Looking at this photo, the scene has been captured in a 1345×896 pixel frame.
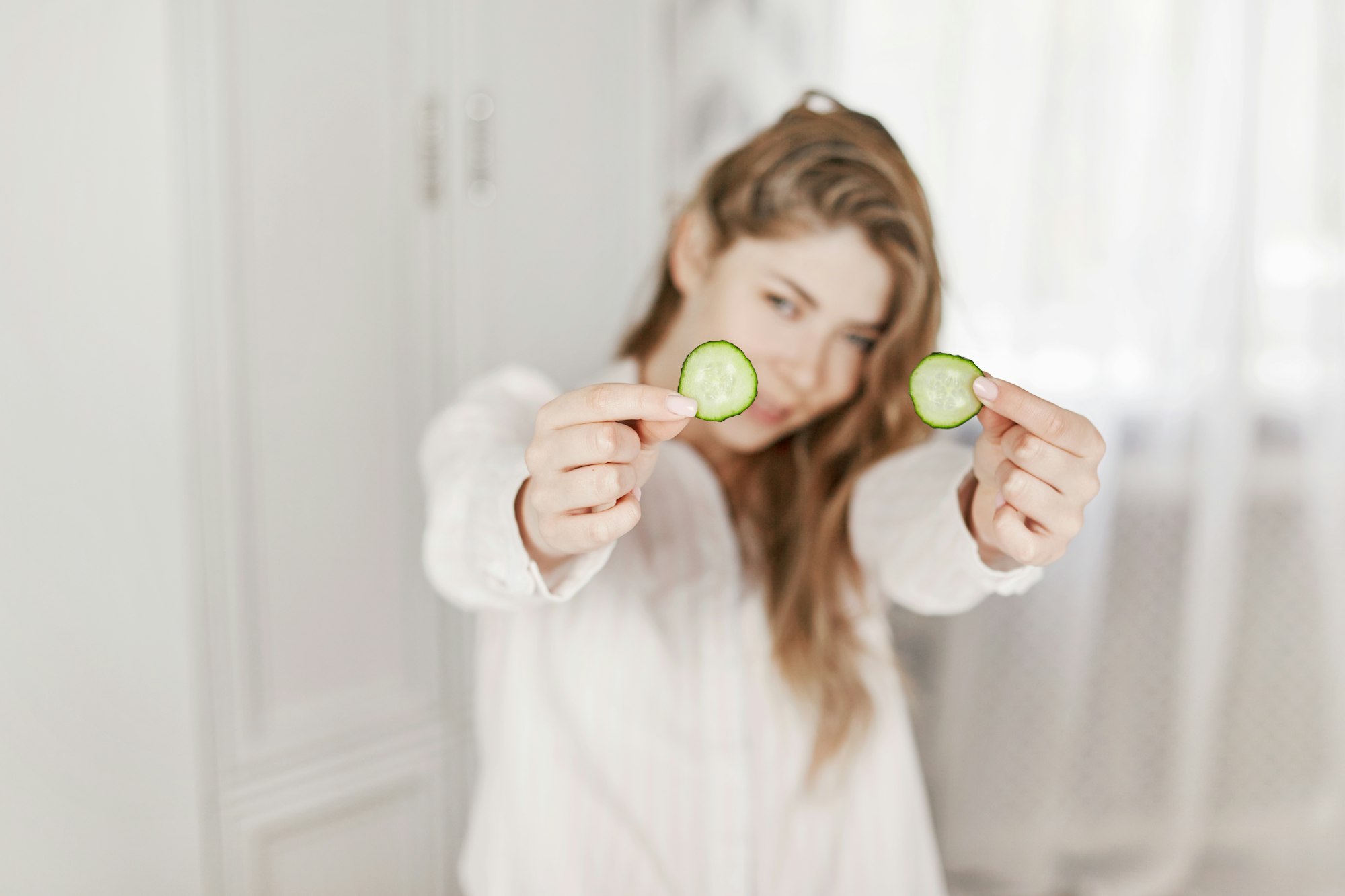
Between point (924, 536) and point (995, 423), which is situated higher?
point (995, 423)

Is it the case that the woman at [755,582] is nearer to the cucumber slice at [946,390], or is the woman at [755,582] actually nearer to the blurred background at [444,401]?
the cucumber slice at [946,390]

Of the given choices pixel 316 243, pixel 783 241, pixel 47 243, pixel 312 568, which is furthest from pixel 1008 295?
pixel 47 243

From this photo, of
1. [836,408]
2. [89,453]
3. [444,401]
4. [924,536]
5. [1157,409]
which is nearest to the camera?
[924,536]

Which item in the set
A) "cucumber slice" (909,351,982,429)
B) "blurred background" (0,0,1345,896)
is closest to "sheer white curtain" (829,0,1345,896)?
"blurred background" (0,0,1345,896)

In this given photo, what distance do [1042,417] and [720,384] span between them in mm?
268

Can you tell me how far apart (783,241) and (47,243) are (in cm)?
91

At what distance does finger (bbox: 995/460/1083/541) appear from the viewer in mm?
764

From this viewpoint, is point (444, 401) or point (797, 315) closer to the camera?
point (797, 315)

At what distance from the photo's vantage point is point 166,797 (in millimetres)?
1285

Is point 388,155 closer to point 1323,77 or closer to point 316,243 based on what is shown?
point 316,243

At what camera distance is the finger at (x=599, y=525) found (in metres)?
0.74

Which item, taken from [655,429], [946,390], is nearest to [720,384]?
[655,429]

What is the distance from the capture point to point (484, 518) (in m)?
0.90

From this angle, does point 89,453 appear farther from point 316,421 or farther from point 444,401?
point 444,401
